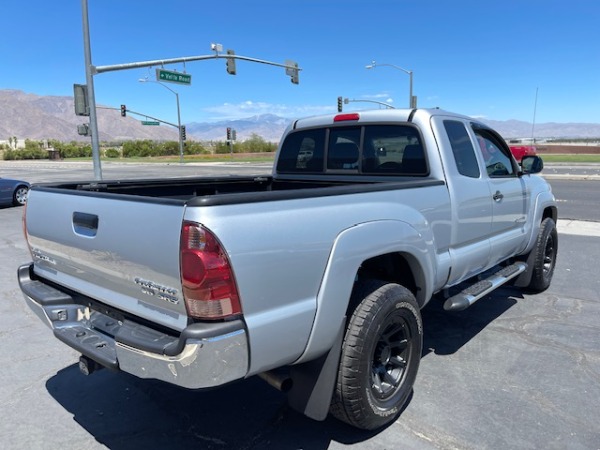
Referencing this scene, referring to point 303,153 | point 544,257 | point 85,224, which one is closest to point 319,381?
point 85,224

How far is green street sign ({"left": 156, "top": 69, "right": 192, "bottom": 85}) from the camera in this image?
2303 centimetres

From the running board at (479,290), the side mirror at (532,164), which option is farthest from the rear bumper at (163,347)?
the side mirror at (532,164)

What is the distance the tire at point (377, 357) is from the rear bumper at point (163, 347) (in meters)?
0.70

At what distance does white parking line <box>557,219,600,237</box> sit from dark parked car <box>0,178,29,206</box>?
14.2 metres

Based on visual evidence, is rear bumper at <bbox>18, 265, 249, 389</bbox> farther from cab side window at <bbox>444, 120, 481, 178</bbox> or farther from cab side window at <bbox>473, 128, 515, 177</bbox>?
cab side window at <bbox>473, 128, 515, 177</bbox>

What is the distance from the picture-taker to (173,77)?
80.0 feet

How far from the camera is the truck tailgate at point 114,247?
7.31 feet

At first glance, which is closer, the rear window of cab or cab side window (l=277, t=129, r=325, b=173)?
the rear window of cab

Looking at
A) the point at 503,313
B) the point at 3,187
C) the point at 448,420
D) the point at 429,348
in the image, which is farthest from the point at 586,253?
the point at 3,187

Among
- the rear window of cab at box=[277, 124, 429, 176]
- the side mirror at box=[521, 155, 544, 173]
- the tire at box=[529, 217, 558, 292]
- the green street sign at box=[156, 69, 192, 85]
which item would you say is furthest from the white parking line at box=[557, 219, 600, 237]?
the green street sign at box=[156, 69, 192, 85]

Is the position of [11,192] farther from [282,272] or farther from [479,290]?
[282,272]

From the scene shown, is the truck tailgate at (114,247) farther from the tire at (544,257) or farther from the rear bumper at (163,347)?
the tire at (544,257)

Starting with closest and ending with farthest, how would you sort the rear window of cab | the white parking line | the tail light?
the tail light < the rear window of cab < the white parking line

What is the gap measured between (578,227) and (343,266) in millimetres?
9087
